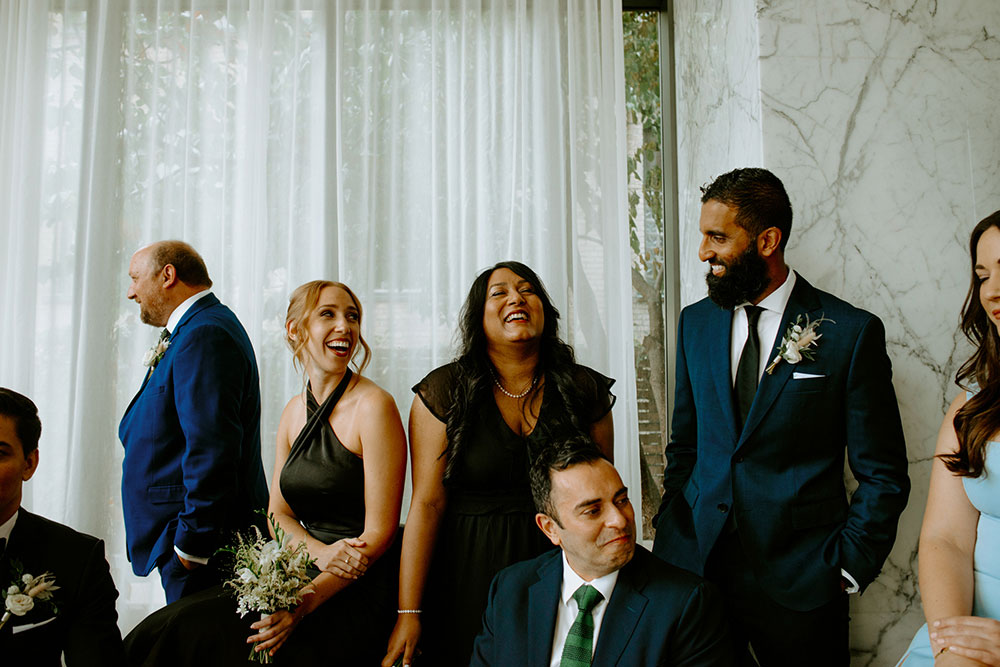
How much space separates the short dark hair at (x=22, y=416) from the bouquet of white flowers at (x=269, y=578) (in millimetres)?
648

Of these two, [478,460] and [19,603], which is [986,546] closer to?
[478,460]

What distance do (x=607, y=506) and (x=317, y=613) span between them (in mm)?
1083

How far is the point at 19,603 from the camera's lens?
1.77 m

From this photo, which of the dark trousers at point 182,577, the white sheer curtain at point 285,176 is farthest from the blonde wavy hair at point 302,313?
the white sheer curtain at point 285,176

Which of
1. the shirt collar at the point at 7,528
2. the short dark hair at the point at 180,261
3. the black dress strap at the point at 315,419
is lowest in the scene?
the shirt collar at the point at 7,528

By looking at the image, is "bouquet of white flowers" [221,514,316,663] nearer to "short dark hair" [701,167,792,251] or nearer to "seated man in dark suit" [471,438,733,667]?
"seated man in dark suit" [471,438,733,667]

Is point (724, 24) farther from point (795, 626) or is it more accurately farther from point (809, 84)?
point (795, 626)

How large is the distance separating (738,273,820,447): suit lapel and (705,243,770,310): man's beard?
10 centimetres

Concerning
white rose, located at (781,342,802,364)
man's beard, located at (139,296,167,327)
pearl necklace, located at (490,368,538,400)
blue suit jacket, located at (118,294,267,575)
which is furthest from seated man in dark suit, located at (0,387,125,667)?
white rose, located at (781,342,802,364)

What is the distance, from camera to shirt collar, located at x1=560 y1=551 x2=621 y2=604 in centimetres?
184

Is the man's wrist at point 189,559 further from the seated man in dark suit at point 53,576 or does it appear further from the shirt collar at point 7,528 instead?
the shirt collar at point 7,528

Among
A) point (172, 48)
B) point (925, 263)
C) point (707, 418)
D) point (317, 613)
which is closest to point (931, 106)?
point (925, 263)

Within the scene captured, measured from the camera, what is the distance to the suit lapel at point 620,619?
1752 millimetres

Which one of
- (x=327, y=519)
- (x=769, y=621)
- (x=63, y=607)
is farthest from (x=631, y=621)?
(x=63, y=607)
